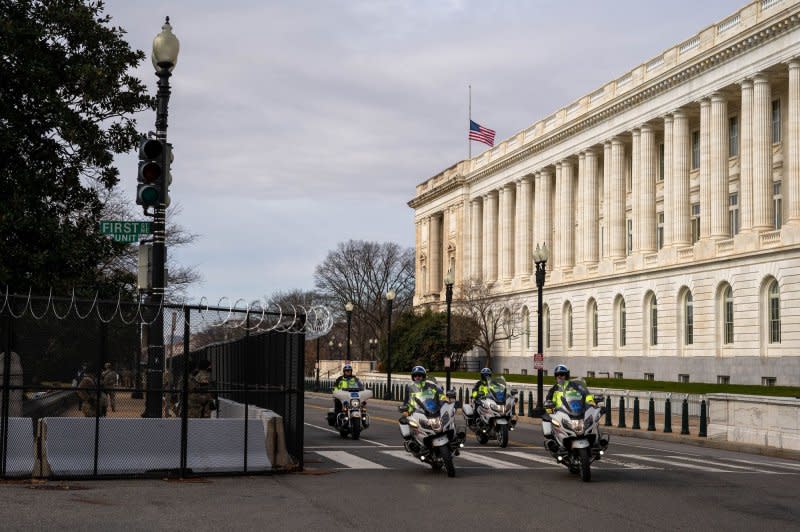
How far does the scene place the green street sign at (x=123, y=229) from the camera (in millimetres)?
16891

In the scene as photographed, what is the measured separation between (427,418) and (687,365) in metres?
49.2

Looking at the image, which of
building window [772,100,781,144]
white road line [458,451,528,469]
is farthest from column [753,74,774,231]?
white road line [458,451,528,469]

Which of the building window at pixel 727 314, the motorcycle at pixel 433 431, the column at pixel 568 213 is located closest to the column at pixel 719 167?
the building window at pixel 727 314

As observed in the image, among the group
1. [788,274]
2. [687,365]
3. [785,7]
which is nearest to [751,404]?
[788,274]

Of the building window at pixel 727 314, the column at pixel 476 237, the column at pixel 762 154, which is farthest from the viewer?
the column at pixel 476 237

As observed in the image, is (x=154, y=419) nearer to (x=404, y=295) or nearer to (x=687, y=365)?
(x=687, y=365)

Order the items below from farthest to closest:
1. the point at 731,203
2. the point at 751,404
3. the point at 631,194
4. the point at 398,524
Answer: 1. the point at 631,194
2. the point at 731,203
3. the point at 751,404
4. the point at 398,524

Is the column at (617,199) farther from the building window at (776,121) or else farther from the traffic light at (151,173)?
the traffic light at (151,173)

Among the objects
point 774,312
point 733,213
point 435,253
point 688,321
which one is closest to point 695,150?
point 733,213

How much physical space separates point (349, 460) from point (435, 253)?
311 feet

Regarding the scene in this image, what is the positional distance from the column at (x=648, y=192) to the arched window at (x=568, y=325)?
40.0ft

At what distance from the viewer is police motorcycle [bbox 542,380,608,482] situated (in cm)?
1791

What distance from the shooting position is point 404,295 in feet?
465

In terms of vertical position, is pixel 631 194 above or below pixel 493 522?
above
